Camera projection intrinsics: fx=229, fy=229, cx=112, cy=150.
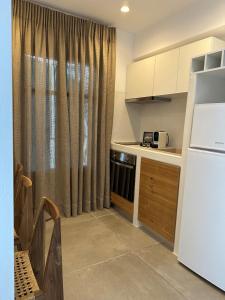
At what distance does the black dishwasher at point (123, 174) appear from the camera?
2.93 m

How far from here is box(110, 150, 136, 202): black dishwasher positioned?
293cm

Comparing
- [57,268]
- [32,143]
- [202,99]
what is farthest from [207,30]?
[57,268]

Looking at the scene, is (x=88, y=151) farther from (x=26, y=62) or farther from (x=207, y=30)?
(x=207, y=30)

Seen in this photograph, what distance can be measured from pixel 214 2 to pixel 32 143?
8.11 feet

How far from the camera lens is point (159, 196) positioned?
2.48 meters

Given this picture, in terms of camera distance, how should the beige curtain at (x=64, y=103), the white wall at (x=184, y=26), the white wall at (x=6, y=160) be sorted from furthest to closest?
1. the beige curtain at (x=64, y=103)
2. the white wall at (x=184, y=26)
3. the white wall at (x=6, y=160)

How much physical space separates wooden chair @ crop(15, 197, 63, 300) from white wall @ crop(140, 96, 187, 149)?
2.25 meters

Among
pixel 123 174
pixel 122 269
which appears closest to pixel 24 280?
pixel 122 269

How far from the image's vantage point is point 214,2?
2.27 m

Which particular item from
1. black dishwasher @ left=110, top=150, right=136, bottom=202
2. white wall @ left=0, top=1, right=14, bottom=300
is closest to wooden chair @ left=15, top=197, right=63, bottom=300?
white wall @ left=0, top=1, right=14, bottom=300

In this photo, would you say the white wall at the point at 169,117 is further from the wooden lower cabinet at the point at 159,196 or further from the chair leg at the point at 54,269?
the chair leg at the point at 54,269

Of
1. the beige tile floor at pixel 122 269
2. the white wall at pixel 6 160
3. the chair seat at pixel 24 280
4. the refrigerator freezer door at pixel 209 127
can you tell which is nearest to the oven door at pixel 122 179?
the beige tile floor at pixel 122 269

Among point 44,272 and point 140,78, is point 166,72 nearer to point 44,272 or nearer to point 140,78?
point 140,78

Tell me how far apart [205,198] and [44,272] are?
137cm
